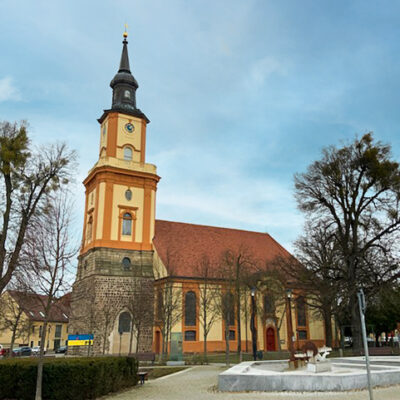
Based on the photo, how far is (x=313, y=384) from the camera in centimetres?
1273

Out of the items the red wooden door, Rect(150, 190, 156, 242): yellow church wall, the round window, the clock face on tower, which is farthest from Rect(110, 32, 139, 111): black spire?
the red wooden door

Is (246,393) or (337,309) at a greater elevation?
(337,309)

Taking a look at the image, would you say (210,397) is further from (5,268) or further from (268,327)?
(268,327)

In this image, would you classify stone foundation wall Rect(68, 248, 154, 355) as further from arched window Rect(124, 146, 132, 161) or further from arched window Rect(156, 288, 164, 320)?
arched window Rect(124, 146, 132, 161)

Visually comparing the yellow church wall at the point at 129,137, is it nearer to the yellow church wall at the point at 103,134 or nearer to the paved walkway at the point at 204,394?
the yellow church wall at the point at 103,134

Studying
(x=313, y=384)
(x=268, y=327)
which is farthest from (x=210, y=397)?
(x=268, y=327)

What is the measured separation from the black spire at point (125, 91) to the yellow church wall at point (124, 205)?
796cm

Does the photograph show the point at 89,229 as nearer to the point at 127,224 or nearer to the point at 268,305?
the point at 127,224

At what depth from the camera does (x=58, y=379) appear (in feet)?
43.6

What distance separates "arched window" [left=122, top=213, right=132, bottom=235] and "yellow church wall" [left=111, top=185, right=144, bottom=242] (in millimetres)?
458

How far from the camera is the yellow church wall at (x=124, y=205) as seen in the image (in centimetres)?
3931

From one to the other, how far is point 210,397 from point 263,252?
36.9m

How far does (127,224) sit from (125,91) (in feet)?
46.3

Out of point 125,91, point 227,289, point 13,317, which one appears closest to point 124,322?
point 227,289
